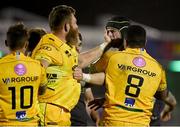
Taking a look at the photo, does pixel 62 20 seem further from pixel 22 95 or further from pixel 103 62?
pixel 22 95

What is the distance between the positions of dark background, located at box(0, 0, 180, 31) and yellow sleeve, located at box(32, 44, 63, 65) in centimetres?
1696

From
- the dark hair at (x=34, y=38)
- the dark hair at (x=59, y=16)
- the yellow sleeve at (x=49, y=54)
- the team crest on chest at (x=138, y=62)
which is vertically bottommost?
the team crest on chest at (x=138, y=62)

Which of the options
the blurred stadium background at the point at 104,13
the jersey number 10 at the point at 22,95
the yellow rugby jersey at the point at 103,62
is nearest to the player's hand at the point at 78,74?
the yellow rugby jersey at the point at 103,62

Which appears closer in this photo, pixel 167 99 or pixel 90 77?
pixel 90 77

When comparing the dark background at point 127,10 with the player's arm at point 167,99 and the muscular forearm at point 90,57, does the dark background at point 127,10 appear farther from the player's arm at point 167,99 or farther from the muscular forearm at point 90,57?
the muscular forearm at point 90,57

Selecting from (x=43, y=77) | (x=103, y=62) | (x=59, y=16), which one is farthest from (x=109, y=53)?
(x=43, y=77)

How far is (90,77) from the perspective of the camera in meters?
6.14

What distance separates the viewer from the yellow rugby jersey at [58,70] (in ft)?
19.7

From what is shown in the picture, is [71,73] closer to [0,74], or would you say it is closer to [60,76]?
[60,76]

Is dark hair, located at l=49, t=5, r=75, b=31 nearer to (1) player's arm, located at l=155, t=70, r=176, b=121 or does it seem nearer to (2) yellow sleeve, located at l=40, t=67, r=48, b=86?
(2) yellow sleeve, located at l=40, t=67, r=48, b=86

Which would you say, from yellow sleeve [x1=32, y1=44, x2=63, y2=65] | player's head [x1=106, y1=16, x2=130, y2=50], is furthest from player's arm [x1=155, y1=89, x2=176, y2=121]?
yellow sleeve [x1=32, y1=44, x2=63, y2=65]

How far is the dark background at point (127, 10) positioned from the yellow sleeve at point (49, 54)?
55.7ft

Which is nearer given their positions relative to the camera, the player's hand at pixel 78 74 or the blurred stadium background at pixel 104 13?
the player's hand at pixel 78 74

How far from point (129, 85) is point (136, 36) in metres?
0.49
